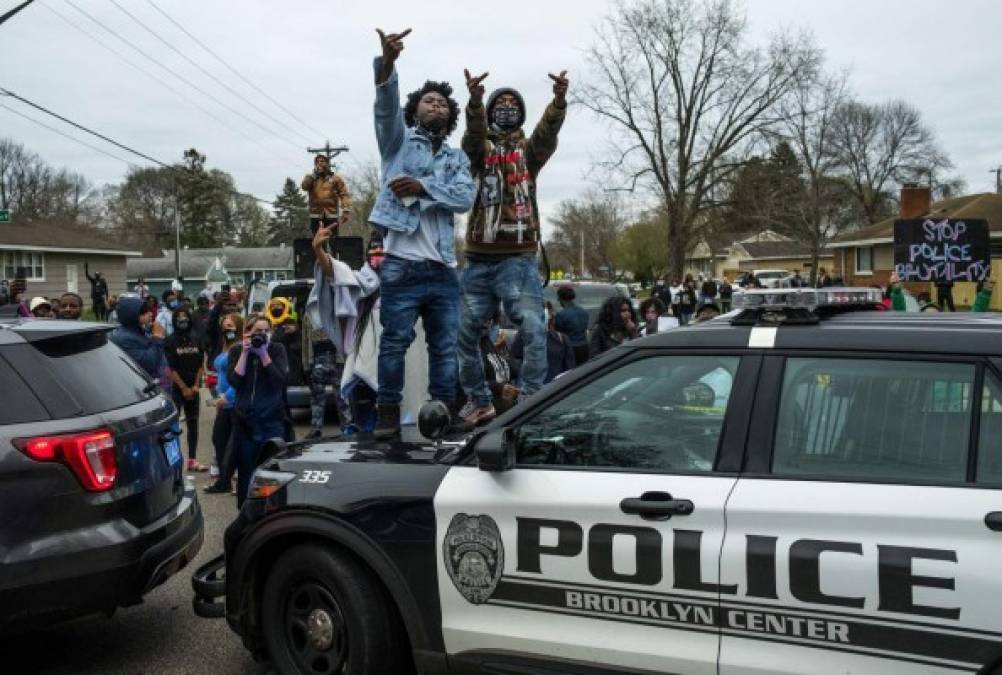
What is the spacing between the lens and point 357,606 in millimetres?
3418

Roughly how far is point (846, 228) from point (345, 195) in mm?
50715

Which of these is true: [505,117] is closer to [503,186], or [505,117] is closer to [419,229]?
[503,186]

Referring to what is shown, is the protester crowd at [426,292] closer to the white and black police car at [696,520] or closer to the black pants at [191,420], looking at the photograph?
the white and black police car at [696,520]

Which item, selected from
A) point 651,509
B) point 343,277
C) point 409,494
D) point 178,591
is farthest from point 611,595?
point 343,277

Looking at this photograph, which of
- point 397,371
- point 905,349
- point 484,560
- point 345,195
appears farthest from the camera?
point 345,195

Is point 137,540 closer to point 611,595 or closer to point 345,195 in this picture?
point 611,595

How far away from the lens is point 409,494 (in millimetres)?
3377

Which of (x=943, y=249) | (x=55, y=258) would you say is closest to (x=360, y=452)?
(x=943, y=249)

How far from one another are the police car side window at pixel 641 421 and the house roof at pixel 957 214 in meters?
35.0

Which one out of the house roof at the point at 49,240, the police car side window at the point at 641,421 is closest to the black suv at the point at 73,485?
the police car side window at the point at 641,421

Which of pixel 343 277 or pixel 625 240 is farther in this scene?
pixel 625 240

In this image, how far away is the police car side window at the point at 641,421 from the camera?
3.04 m

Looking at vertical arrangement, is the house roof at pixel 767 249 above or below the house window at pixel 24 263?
above

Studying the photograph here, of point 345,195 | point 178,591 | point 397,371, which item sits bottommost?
point 178,591
